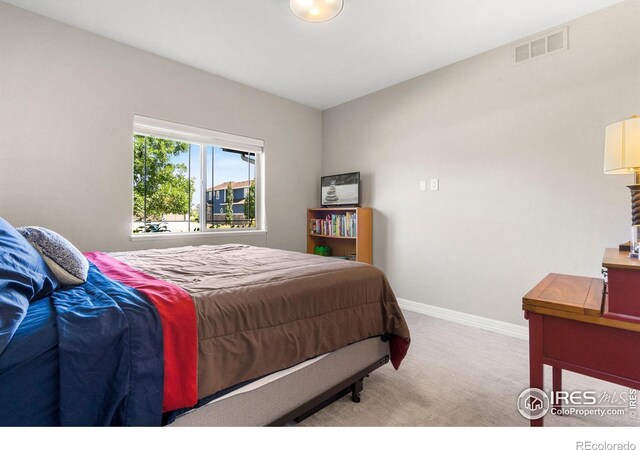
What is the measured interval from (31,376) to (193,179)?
2802mm

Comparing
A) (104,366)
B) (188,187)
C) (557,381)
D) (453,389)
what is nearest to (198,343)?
(104,366)

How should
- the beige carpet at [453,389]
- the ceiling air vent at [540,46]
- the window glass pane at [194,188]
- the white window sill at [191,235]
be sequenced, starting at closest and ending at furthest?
1. the beige carpet at [453,389]
2. the ceiling air vent at [540,46]
3. the white window sill at [191,235]
4. the window glass pane at [194,188]

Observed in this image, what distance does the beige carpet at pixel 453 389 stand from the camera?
154 centimetres

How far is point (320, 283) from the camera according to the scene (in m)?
1.54

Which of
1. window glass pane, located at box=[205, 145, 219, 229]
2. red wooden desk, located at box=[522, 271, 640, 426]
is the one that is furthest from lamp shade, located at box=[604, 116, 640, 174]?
window glass pane, located at box=[205, 145, 219, 229]

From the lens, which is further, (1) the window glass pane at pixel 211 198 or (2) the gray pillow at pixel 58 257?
(1) the window glass pane at pixel 211 198

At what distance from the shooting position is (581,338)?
3.56 ft

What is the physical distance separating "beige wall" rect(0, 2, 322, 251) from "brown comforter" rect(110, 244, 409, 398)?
2.85ft

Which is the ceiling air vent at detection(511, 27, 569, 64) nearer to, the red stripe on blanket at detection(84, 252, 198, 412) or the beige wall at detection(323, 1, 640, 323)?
the beige wall at detection(323, 1, 640, 323)

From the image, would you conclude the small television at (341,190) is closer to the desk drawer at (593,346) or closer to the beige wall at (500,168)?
the beige wall at (500,168)

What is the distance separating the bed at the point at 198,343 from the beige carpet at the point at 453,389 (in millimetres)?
135

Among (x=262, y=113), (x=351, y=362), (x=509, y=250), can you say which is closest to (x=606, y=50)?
(x=509, y=250)

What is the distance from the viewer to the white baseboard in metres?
2.66

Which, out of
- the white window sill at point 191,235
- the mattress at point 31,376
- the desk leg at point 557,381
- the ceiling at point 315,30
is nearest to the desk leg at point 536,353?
the desk leg at point 557,381
